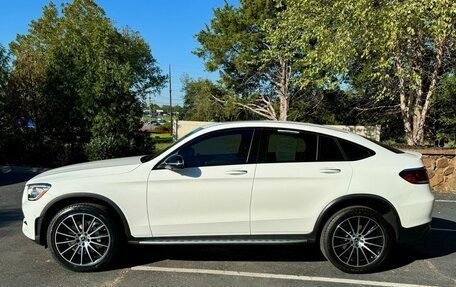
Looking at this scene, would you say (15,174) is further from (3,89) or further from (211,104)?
(211,104)

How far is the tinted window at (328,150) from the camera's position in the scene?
15.3 ft

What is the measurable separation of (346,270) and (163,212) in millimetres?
2097

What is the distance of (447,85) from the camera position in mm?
16531

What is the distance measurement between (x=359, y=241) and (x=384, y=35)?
20.9 feet

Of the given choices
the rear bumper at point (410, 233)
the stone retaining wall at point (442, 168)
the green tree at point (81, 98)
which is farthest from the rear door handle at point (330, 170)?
the green tree at point (81, 98)

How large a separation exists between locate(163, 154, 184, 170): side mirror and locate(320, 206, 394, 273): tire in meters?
1.72

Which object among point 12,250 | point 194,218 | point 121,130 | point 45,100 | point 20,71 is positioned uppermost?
point 20,71

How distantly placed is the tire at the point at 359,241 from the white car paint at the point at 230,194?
22 cm

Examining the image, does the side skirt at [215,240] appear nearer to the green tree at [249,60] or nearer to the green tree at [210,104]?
the green tree at [249,60]

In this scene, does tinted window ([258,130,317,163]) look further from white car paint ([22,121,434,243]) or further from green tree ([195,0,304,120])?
green tree ([195,0,304,120])

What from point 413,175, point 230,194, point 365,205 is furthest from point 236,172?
point 413,175

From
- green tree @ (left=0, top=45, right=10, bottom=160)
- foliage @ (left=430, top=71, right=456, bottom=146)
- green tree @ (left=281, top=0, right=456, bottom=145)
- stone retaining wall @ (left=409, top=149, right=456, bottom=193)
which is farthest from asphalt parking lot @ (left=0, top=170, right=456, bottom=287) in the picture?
foliage @ (left=430, top=71, right=456, bottom=146)

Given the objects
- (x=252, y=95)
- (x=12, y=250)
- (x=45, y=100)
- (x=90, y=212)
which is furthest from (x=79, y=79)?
(x=252, y=95)

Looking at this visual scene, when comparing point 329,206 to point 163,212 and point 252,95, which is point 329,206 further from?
point 252,95
